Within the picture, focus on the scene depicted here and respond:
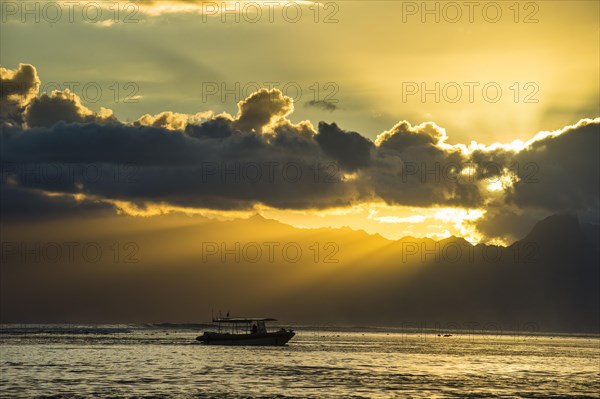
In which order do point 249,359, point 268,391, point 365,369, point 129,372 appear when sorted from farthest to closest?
point 249,359, point 365,369, point 129,372, point 268,391

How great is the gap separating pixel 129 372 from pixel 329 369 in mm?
35514

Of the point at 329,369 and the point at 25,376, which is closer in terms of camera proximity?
the point at 25,376

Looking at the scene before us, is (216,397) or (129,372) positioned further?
(129,372)

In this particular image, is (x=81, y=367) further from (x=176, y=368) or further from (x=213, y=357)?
(x=213, y=357)

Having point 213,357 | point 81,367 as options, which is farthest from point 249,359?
point 81,367

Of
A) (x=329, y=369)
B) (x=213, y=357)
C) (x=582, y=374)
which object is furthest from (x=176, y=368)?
(x=582, y=374)

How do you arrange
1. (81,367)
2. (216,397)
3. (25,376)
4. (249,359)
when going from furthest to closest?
1. (249,359)
2. (81,367)
3. (25,376)
4. (216,397)

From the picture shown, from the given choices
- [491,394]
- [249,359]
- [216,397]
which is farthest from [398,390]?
[249,359]

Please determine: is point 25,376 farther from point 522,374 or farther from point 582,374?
point 582,374

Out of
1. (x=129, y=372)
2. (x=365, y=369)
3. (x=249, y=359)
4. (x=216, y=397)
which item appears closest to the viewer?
(x=216, y=397)

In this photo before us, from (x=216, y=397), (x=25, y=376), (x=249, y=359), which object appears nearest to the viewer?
(x=216, y=397)

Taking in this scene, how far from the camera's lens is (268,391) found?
10944cm

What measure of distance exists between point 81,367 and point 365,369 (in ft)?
157

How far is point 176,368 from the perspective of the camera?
482 feet
